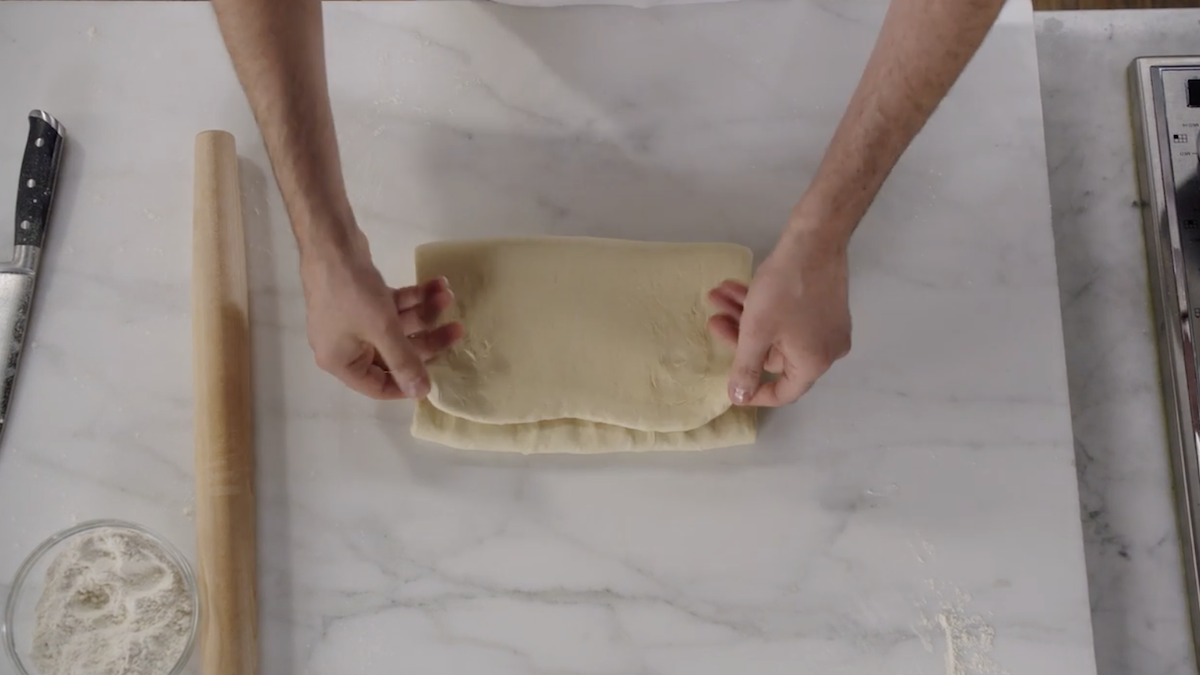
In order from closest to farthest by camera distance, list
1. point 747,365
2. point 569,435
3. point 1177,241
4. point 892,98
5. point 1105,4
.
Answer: point 892,98 → point 747,365 → point 569,435 → point 1177,241 → point 1105,4

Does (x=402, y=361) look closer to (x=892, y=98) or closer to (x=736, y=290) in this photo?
(x=736, y=290)

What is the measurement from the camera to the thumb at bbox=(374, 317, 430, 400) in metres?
1.03

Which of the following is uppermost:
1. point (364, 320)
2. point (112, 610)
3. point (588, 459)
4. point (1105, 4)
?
point (1105, 4)

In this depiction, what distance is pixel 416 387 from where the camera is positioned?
1072 mm

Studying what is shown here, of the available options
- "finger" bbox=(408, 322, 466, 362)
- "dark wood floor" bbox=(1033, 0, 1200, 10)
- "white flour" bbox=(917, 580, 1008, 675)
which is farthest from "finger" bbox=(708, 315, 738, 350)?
"dark wood floor" bbox=(1033, 0, 1200, 10)

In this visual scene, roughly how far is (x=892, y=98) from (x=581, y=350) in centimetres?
49

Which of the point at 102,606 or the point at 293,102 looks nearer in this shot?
the point at 293,102

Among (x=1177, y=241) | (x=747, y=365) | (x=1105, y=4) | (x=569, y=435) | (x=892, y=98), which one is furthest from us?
(x=1105, y=4)

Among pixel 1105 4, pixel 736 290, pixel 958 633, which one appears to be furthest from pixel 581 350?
pixel 1105 4

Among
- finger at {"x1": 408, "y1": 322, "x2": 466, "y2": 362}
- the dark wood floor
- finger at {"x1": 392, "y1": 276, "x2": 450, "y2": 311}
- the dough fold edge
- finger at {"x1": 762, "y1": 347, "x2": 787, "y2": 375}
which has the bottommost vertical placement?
the dough fold edge

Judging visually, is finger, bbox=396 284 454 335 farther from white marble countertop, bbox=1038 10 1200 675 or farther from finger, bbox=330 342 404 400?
white marble countertop, bbox=1038 10 1200 675

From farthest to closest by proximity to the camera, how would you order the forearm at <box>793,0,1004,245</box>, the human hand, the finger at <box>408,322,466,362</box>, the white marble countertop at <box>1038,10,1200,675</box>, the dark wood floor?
the dark wood floor → the white marble countertop at <box>1038,10,1200,675</box> → the finger at <box>408,322,466,362</box> → the human hand → the forearm at <box>793,0,1004,245</box>

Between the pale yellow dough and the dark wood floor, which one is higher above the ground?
the dark wood floor

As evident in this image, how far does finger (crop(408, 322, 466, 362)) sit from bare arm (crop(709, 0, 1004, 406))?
0.36 metres
